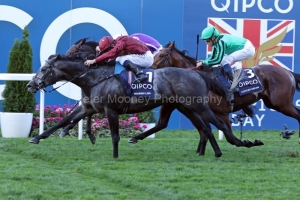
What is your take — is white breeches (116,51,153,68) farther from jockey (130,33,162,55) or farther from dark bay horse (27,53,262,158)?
jockey (130,33,162,55)

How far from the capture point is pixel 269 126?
13836 mm

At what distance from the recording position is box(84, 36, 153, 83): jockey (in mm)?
9172

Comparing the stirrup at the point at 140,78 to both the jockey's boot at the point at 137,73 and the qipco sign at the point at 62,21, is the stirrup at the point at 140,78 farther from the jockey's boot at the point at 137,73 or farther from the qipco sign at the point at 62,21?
the qipco sign at the point at 62,21

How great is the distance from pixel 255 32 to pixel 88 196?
7.92m

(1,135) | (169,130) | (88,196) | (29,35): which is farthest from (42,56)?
(88,196)

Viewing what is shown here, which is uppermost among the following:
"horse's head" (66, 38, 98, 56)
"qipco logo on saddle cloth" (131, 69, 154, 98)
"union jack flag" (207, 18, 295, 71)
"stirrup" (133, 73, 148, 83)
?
"union jack flag" (207, 18, 295, 71)

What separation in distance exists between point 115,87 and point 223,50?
1.63 metres

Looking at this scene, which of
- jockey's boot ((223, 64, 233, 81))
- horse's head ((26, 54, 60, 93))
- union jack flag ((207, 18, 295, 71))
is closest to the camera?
horse's head ((26, 54, 60, 93))

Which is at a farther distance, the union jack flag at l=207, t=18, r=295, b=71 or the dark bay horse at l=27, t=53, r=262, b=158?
the union jack flag at l=207, t=18, r=295, b=71

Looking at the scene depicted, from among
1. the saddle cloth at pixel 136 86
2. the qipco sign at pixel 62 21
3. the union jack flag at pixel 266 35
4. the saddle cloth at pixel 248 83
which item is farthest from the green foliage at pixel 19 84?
the saddle cloth at pixel 248 83

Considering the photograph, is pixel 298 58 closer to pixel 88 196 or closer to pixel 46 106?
pixel 46 106

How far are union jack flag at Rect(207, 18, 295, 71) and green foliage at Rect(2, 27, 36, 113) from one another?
3322mm

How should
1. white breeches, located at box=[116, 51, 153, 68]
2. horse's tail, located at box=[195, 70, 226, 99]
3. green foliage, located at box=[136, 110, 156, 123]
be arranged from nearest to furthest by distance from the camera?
white breeches, located at box=[116, 51, 153, 68] < horse's tail, located at box=[195, 70, 226, 99] < green foliage, located at box=[136, 110, 156, 123]

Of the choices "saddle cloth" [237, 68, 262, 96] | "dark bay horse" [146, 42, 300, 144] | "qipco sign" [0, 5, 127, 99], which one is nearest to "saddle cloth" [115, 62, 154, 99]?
"dark bay horse" [146, 42, 300, 144]
